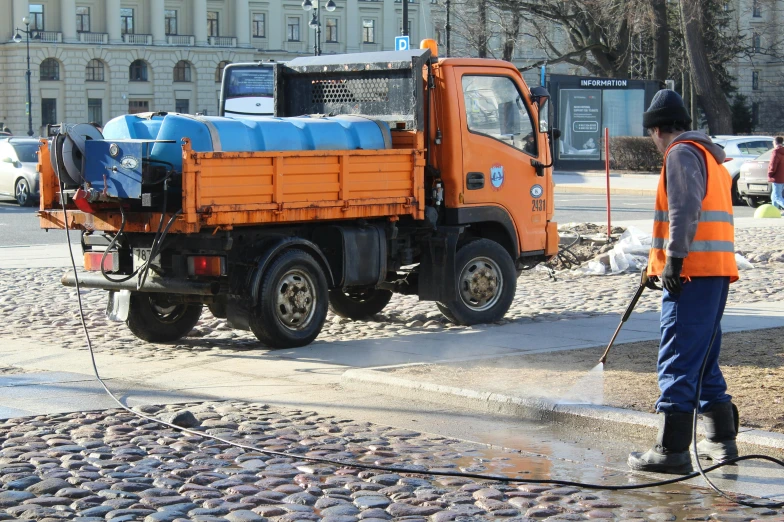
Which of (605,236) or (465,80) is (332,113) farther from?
(605,236)

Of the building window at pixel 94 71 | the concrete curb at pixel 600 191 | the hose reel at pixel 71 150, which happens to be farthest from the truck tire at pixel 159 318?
the building window at pixel 94 71

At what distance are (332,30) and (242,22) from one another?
8.18m

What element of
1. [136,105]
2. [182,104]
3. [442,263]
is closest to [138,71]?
[136,105]

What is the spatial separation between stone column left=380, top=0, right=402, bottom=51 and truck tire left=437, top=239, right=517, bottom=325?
97117 mm

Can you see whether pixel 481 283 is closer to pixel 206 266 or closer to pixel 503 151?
pixel 503 151

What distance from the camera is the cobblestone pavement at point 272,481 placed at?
17.8 ft

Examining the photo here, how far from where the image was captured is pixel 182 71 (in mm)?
100875

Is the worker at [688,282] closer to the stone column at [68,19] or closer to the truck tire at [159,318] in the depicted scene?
the truck tire at [159,318]

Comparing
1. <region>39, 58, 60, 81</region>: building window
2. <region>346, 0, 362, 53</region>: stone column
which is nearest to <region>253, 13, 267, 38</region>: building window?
<region>346, 0, 362, 53</region>: stone column

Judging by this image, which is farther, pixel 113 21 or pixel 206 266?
pixel 113 21

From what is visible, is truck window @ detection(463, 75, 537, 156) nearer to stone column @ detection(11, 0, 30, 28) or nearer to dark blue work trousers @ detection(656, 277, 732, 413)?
dark blue work trousers @ detection(656, 277, 732, 413)

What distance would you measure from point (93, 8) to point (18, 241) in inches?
3149

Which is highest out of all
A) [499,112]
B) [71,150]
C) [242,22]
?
[242,22]

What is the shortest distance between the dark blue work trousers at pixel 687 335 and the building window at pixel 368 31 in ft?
339
